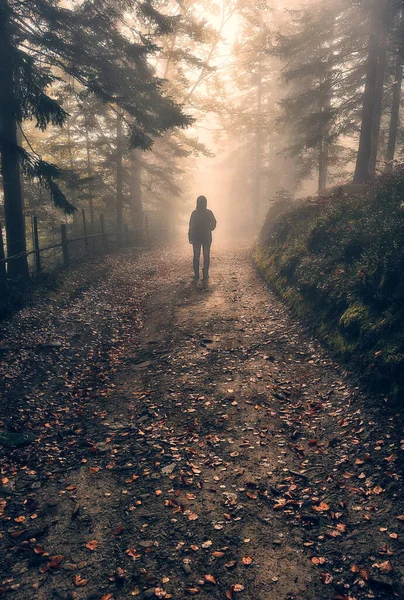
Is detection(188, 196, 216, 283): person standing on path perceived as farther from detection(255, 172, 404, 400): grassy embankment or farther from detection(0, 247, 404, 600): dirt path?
detection(0, 247, 404, 600): dirt path

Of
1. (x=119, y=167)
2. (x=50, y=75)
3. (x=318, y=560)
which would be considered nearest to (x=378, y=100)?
(x=119, y=167)

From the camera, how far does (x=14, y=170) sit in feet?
40.4

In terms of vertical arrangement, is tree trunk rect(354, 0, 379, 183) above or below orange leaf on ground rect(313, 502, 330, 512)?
above

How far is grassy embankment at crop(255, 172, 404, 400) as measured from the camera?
21.0ft

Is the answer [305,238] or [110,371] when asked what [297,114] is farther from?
[110,371]

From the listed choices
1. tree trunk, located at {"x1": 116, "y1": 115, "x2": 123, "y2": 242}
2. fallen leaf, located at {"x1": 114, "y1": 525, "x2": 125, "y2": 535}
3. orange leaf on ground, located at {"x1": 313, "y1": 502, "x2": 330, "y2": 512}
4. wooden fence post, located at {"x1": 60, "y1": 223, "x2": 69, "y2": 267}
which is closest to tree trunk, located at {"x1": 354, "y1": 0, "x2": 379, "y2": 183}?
wooden fence post, located at {"x1": 60, "y1": 223, "x2": 69, "y2": 267}

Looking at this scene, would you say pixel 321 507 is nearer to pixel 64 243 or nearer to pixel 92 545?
pixel 92 545

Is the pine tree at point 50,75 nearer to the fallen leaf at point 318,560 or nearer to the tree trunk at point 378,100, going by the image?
the tree trunk at point 378,100

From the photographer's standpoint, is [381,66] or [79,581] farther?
[381,66]

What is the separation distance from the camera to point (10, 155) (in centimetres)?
1104

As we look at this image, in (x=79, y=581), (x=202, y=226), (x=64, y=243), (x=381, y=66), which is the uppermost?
(x=381, y=66)

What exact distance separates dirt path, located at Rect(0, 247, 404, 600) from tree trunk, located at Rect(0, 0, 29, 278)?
14.8ft

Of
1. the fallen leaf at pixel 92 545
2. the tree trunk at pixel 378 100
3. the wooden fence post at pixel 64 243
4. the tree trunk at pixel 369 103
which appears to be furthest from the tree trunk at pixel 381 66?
the fallen leaf at pixel 92 545

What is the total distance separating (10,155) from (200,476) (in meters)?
10.4
